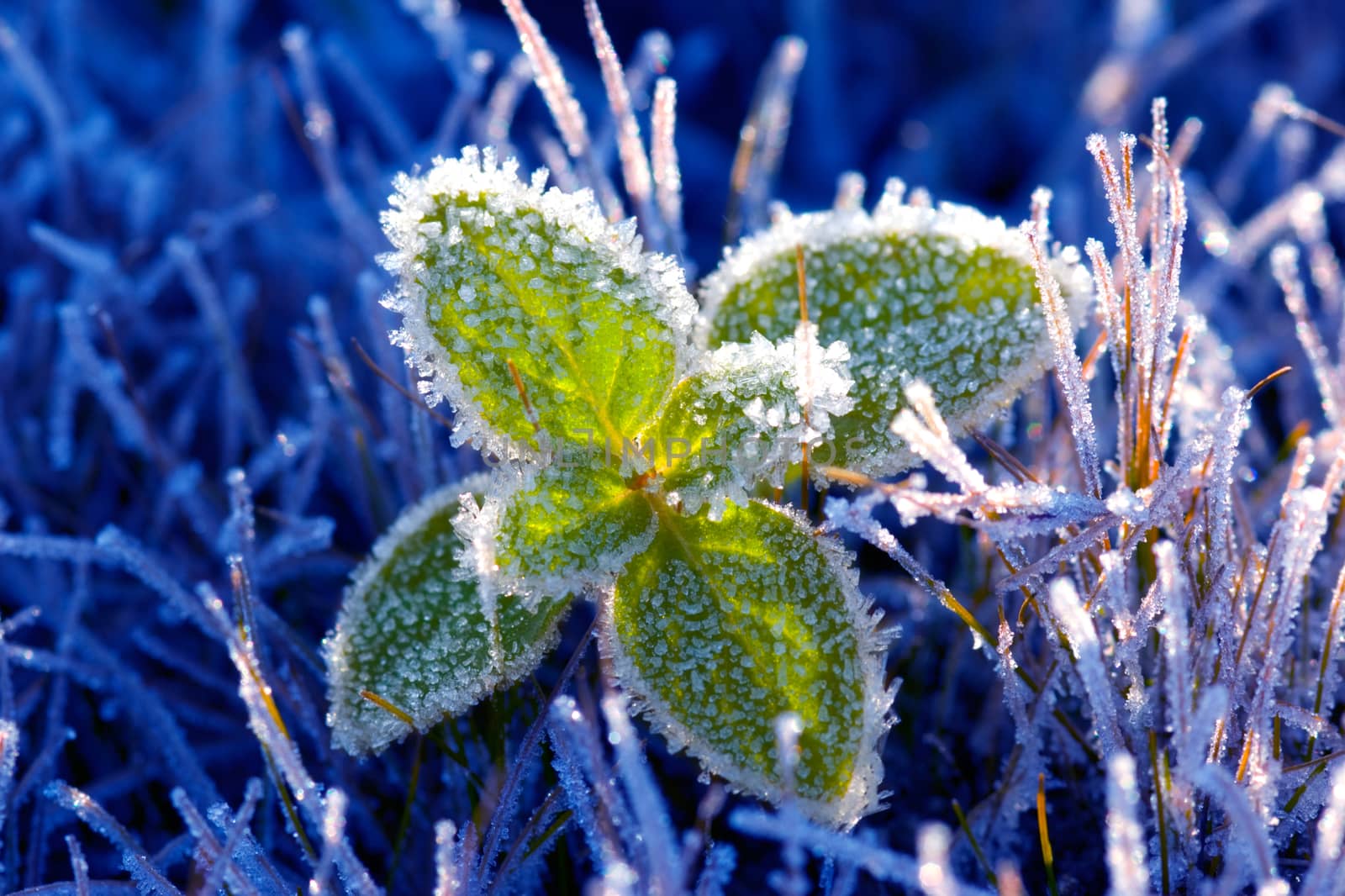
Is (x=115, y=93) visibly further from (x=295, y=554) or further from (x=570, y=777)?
(x=570, y=777)

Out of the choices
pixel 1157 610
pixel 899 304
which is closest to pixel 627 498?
pixel 899 304

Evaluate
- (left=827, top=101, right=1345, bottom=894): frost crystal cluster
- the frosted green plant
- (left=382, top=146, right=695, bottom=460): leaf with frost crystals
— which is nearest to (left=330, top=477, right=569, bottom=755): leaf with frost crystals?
the frosted green plant

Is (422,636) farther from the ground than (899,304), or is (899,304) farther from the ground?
(899,304)

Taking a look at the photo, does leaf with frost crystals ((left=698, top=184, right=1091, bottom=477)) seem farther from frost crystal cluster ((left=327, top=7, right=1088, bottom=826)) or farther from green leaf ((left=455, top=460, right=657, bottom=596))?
green leaf ((left=455, top=460, right=657, bottom=596))

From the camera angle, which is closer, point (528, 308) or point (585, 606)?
point (528, 308)

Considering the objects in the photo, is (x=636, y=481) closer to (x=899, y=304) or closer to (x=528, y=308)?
(x=528, y=308)
